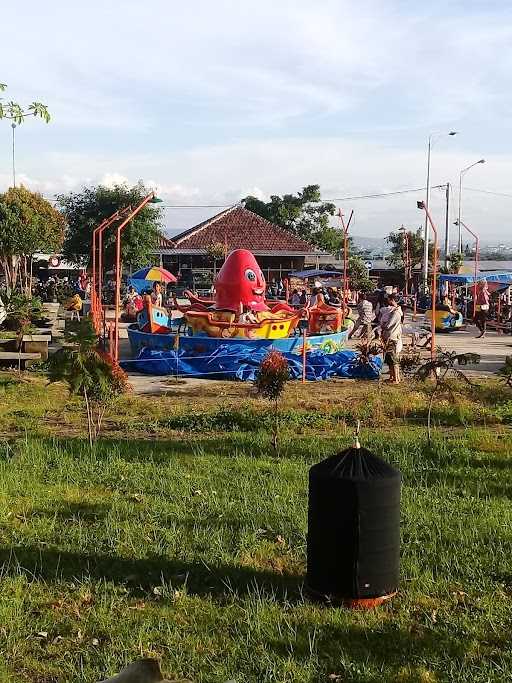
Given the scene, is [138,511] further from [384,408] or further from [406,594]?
[384,408]

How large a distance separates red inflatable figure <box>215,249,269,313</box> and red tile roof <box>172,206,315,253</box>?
92.8 ft

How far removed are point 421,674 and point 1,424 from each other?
24.7 ft

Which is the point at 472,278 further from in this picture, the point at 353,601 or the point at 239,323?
the point at 353,601

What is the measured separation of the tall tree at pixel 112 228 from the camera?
123 ft

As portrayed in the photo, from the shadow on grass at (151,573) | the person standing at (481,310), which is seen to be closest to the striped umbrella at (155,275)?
the person standing at (481,310)

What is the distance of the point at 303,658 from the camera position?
383cm

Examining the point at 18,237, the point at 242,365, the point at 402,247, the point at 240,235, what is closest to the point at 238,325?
the point at 242,365

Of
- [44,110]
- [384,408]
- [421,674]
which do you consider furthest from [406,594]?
[384,408]

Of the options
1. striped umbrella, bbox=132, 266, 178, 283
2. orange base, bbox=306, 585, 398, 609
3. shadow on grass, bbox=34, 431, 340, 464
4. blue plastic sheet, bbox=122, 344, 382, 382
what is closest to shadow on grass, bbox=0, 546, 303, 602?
orange base, bbox=306, 585, 398, 609

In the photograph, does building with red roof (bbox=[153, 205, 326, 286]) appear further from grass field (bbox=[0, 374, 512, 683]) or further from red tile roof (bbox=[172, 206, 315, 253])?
grass field (bbox=[0, 374, 512, 683])

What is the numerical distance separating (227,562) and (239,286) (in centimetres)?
1301

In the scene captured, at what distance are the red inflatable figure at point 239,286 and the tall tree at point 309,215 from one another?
124 ft

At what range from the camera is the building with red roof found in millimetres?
46500

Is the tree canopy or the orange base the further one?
the tree canopy
